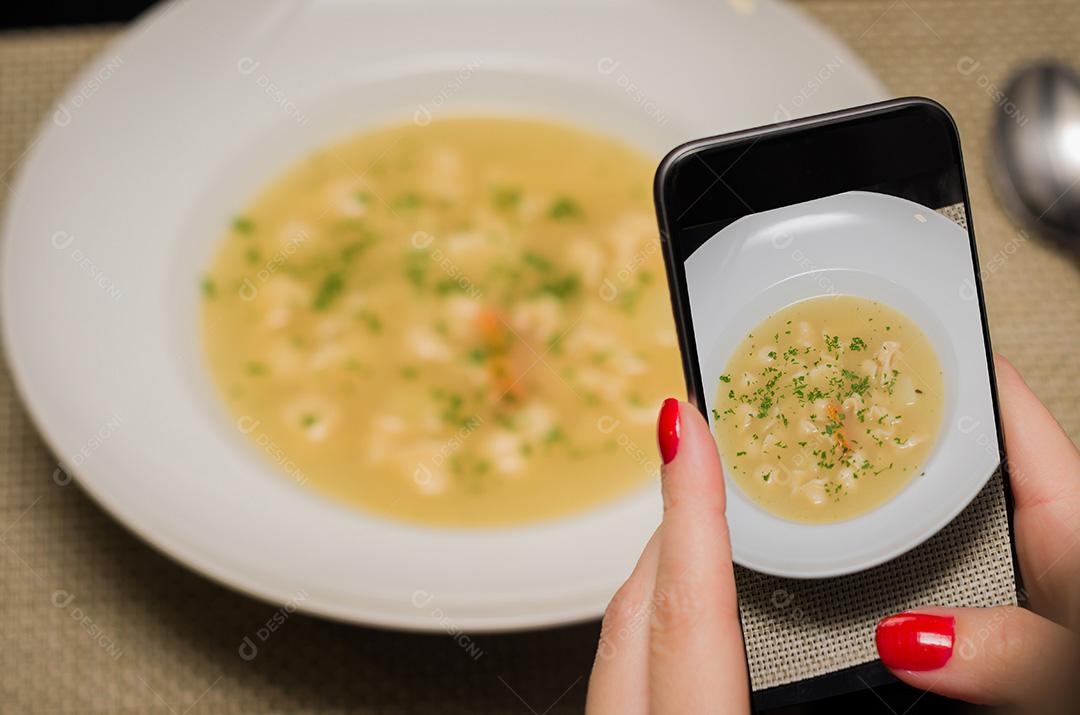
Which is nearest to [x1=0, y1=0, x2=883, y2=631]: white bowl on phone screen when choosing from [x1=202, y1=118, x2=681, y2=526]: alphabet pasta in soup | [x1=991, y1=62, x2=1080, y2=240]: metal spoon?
[x1=202, y1=118, x2=681, y2=526]: alphabet pasta in soup

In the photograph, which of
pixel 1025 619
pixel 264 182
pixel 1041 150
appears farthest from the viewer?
pixel 264 182

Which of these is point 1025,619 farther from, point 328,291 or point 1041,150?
point 328,291

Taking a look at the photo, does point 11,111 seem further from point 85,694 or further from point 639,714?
point 639,714

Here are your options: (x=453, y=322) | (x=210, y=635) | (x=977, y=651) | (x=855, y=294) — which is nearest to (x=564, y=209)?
(x=453, y=322)

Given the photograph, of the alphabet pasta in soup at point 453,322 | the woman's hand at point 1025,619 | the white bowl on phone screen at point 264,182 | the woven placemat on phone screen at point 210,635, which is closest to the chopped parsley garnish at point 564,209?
the alphabet pasta in soup at point 453,322

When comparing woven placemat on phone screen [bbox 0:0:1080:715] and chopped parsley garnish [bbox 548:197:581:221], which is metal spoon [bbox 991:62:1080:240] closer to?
woven placemat on phone screen [bbox 0:0:1080:715]

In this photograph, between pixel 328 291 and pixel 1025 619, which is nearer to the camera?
pixel 1025 619
